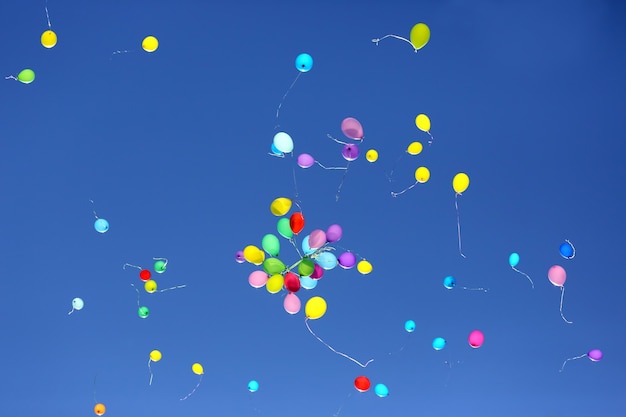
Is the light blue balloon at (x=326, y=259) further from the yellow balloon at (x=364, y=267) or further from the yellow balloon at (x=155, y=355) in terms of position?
the yellow balloon at (x=155, y=355)

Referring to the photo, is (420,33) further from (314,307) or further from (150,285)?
(150,285)

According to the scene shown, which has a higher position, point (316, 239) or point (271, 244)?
point (316, 239)

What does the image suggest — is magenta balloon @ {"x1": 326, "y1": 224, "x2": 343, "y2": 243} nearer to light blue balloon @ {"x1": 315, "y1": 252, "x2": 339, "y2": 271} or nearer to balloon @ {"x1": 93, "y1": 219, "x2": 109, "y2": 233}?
light blue balloon @ {"x1": 315, "y1": 252, "x2": 339, "y2": 271}

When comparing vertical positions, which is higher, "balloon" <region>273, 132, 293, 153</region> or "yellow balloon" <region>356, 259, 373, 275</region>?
"balloon" <region>273, 132, 293, 153</region>

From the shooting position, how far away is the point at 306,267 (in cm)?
262

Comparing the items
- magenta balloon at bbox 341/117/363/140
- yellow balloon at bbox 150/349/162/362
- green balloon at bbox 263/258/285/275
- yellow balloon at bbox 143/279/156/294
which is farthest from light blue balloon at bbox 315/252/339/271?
yellow balloon at bbox 150/349/162/362

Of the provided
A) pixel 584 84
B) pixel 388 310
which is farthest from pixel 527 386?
pixel 584 84

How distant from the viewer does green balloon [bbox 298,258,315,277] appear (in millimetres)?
2617

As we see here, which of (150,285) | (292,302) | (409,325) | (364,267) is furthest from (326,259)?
(150,285)

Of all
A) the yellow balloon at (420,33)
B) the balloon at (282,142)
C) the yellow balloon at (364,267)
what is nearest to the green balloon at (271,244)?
the balloon at (282,142)

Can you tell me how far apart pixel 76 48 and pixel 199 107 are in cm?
56

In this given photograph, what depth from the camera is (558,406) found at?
3.20 meters

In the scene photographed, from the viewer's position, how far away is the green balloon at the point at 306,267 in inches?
A: 103

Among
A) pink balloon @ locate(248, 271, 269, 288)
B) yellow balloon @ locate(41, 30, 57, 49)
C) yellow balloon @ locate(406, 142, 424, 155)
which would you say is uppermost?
yellow balloon @ locate(406, 142, 424, 155)
